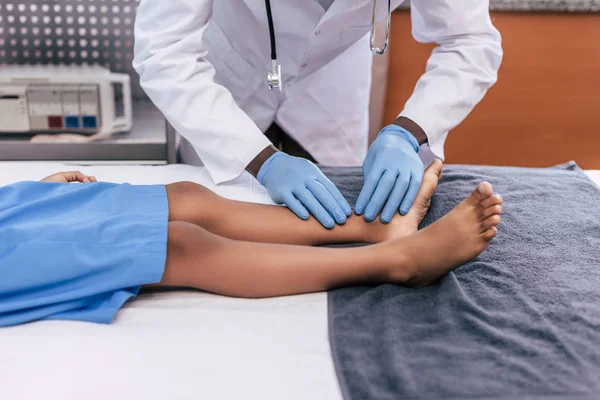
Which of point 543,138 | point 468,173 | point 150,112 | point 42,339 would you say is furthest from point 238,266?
point 543,138

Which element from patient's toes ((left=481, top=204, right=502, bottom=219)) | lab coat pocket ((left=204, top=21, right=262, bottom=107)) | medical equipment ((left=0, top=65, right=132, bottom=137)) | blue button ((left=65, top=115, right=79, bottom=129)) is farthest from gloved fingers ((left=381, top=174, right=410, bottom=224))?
blue button ((left=65, top=115, right=79, bottom=129))

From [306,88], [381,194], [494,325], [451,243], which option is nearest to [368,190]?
[381,194]

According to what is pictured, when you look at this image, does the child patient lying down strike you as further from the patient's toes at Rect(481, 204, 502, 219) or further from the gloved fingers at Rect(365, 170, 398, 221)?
the gloved fingers at Rect(365, 170, 398, 221)

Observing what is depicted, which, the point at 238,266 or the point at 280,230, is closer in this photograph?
the point at 238,266

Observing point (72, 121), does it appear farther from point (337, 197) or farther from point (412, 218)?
point (412, 218)

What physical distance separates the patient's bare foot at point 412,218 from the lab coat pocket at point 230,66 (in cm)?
57

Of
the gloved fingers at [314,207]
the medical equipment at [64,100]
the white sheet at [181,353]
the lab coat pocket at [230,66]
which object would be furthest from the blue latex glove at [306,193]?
the medical equipment at [64,100]

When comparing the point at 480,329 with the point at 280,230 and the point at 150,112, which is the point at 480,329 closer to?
the point at 280,230

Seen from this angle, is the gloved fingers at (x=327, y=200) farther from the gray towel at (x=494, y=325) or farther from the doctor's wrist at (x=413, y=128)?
the doctor's wrist at (x=413, y=128)

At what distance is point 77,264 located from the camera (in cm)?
93

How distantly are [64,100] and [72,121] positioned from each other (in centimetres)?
8

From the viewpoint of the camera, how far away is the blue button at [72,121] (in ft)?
6.71

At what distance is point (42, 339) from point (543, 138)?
2074 mm

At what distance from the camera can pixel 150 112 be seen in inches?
88.0
